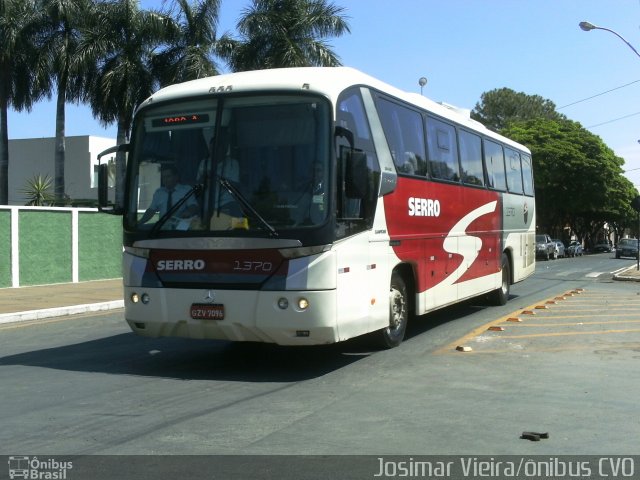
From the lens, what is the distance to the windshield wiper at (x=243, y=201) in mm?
7699

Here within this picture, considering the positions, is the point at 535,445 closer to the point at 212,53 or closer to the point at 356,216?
the point at 356,216

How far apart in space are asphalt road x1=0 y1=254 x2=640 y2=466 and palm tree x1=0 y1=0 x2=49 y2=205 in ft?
81.0

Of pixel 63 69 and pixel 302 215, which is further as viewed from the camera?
pixel 63 69

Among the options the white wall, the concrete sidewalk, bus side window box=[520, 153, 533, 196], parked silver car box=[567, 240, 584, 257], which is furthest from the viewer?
parked silver car box=[567, 240, 584, 257]

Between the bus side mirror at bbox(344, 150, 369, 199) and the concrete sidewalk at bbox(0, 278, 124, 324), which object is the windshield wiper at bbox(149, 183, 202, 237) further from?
the concrete sidewalk at bbox(0, 278, 124, 324)

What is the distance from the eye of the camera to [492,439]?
18.6 ft

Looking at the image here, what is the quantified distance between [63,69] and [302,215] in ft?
92.9

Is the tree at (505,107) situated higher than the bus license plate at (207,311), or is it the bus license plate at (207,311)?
the tree at (505,107)

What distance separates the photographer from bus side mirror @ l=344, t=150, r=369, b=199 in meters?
7.92

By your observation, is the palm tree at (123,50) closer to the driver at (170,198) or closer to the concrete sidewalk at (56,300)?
the concrete sidewalk at (56,300)

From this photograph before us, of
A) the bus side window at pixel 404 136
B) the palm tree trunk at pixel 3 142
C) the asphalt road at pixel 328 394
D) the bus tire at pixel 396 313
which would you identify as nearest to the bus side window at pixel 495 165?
the asphalt road at pixel 328 394

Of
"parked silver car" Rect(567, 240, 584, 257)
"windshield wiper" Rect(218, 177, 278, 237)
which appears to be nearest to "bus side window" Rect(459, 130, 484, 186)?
"windshield wiper" Rect(218, 177, 278, 237)

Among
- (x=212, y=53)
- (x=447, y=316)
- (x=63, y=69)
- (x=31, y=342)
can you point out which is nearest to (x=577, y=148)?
(x=212, y=53)

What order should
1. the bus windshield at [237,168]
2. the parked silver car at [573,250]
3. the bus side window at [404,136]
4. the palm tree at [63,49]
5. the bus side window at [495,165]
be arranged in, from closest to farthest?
the bus windshield at [237,168] → the bus side window at [404,136] → the bus side window at [495,165] → the palm tree at [63,49] → the parked silver car at [573,250]
